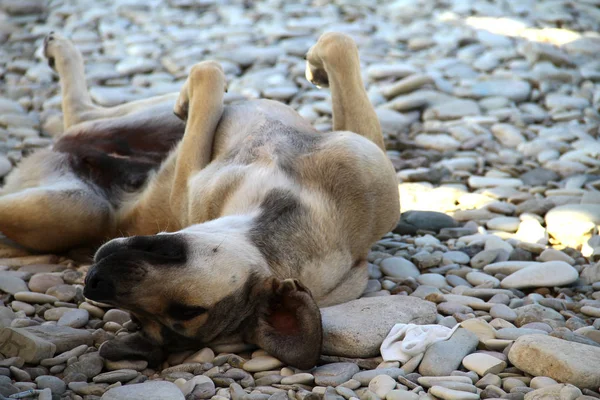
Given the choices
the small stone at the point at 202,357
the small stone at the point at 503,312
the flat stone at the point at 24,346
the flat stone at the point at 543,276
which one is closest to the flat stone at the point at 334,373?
the small stone at the point at 202,357

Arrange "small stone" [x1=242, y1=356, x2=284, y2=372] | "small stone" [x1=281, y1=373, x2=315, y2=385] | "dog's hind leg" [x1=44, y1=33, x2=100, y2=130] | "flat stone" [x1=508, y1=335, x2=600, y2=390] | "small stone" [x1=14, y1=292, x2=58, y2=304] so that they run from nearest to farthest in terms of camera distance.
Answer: "flat stone" [x1=508, y1=335, x2=600, y2=390] < "small stone" [x1=281, y1=373, x2=315, y2=385] < "small stone" [x1=242, y1=356, x2=284, y2=372] < "small stone" [x1=14, y1=292, x2=58, y2=304] < "dog's hind leg" [x1=44, y1=33, x2=100, y2=130]

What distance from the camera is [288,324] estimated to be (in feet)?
9.53

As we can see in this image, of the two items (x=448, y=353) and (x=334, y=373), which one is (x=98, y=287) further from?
(x=448, y=353)

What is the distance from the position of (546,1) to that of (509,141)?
3741mm

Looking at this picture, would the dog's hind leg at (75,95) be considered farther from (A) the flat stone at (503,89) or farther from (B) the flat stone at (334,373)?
(A) the flat stone at (503,89)

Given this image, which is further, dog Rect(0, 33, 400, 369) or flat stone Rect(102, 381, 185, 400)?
dog Rect(0, 33, 400, 369)

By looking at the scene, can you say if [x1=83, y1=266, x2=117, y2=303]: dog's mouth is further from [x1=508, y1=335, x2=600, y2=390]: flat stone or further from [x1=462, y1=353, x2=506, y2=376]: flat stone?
[x1=508, y1=335, x2=600, y2=390]: flat stone

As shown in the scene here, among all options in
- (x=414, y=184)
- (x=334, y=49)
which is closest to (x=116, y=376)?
(x=334, y=49)

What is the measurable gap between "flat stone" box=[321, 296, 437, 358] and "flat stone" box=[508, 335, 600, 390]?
475 millimetres

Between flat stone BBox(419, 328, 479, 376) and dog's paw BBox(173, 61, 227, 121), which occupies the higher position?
dog's paw BBox(173, 61, 227, 121)

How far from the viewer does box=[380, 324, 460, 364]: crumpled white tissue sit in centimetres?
290

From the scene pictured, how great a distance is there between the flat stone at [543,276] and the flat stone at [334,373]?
1.20 metres

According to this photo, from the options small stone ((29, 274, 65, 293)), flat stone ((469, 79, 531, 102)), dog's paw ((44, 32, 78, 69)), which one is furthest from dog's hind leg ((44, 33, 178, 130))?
flat stone ((469, 79, 531, 102))

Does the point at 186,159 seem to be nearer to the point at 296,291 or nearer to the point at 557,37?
the point at 296,291
